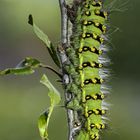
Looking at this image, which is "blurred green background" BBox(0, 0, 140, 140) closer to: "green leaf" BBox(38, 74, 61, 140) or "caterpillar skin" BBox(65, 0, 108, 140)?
"caterpillar skin" BBox(65, 0, 108, 140)

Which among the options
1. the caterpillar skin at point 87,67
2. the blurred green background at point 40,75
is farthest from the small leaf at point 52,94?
the blurred green background at point 40,75

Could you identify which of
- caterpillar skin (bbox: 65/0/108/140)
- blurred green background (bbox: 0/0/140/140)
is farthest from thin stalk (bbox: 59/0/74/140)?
blurred green background (bbox: 0/0/140/140)

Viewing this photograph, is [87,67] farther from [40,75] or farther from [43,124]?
→ [40,75]

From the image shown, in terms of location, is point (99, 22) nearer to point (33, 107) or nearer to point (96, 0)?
point (96, 0)

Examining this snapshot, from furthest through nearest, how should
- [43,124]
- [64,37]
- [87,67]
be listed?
[87,67] < [43,124] < [64,37]

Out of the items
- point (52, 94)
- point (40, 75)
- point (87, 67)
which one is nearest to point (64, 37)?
point (52, 94)

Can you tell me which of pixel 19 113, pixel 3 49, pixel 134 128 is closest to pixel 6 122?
pixel 19 113

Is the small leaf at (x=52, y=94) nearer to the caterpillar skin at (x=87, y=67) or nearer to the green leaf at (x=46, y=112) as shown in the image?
the green leaf at (x=46, y=112)
